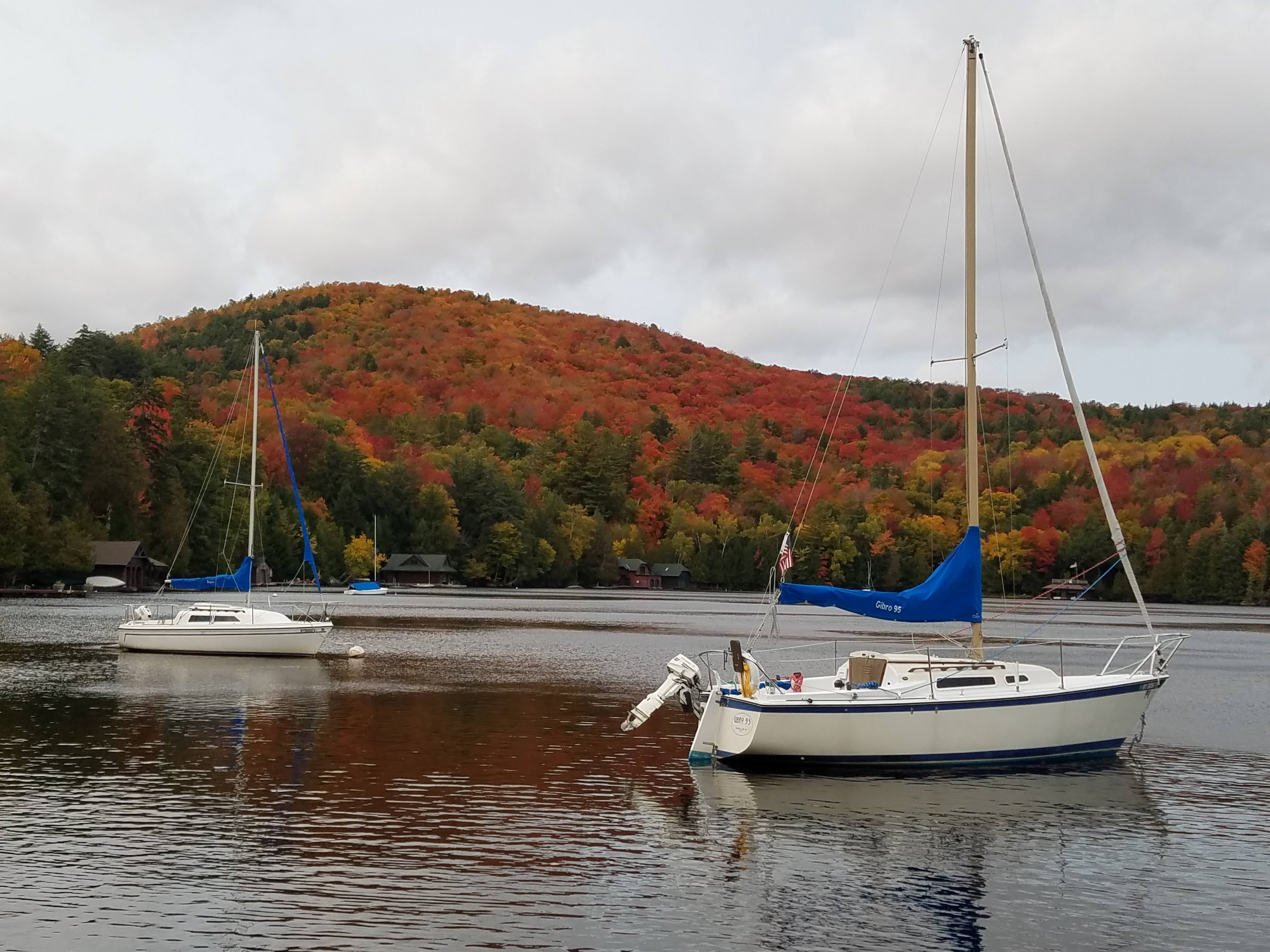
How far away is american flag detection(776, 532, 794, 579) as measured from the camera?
25188 mm

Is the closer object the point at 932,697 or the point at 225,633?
the point at 932,697

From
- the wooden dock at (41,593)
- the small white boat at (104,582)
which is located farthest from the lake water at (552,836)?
the small white boat at (104,582)

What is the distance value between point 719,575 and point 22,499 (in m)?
108

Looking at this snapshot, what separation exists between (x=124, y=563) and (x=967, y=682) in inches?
4066

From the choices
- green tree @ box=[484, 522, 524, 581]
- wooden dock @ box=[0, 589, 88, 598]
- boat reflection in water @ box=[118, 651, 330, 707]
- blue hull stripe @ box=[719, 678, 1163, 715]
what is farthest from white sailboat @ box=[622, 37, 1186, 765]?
green tree @ box=[484, 522, 524, 581]

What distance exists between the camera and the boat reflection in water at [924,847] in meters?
15.8

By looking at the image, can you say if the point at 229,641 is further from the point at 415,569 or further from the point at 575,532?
the point at 575,532

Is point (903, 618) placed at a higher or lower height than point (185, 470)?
lower

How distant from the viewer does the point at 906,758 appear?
83.0 ft

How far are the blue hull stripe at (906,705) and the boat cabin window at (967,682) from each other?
589 millimetres

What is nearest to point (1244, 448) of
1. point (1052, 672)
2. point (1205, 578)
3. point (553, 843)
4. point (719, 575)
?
point (1205, 578)

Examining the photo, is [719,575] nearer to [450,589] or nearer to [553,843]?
[450,589]

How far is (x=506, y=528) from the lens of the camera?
17912cm

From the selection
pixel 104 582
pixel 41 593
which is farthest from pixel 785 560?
pixel 104 582
